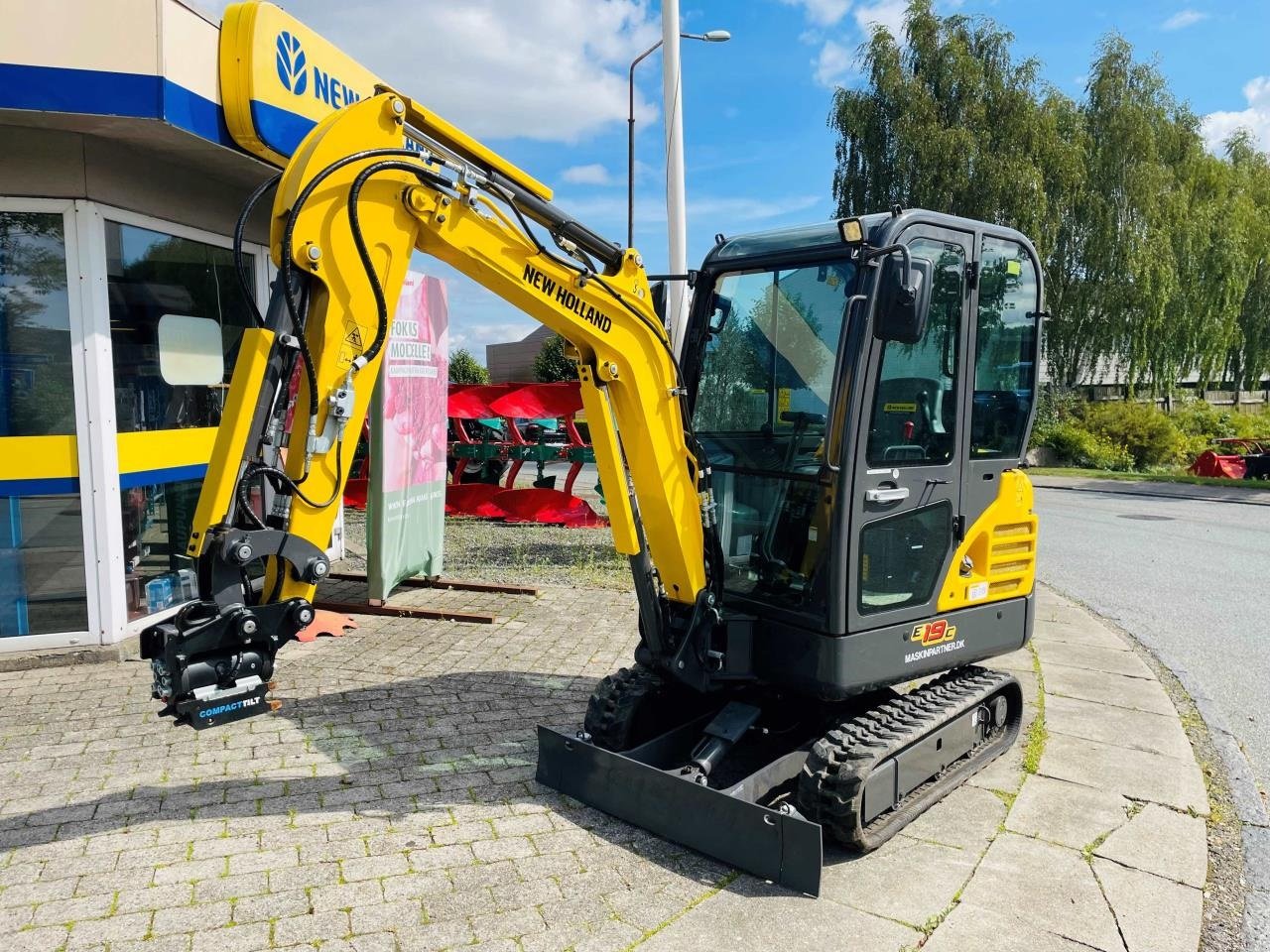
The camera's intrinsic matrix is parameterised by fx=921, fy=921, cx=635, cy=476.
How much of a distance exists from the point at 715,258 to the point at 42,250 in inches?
176

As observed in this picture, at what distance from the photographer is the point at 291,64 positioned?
6.32m

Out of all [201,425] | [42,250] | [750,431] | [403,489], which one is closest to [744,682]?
[750,431]

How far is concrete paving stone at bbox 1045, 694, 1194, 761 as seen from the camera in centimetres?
511

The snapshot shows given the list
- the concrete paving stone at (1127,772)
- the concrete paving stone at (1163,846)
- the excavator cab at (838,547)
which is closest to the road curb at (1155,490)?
the concrete paving stone at (1127,772)

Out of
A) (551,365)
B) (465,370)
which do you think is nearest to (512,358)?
(465,370)

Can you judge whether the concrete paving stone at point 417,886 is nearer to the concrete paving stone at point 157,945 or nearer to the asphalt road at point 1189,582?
the concrete paving stone at point 157,945

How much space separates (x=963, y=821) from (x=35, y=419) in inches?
235

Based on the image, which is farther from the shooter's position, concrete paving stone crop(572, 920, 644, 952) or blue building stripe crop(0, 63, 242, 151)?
blue building stripe crop(0, 63, 242, 151)

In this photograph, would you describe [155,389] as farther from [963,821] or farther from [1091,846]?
[1091,846]

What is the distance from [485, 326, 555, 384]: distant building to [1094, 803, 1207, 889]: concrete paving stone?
49.9 m

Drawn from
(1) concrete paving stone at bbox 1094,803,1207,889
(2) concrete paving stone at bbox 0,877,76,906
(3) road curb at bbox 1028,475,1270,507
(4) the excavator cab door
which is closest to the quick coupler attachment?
(2) concrete paving stone at bbox 0,877,76,906

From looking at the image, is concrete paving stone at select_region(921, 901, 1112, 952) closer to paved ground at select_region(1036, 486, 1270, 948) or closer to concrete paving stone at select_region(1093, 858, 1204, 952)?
concrete paving stone at select_region(1093, 858, 1204, 952)

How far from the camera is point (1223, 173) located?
1069 inches

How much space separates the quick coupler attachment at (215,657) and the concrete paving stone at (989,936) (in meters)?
2.44
